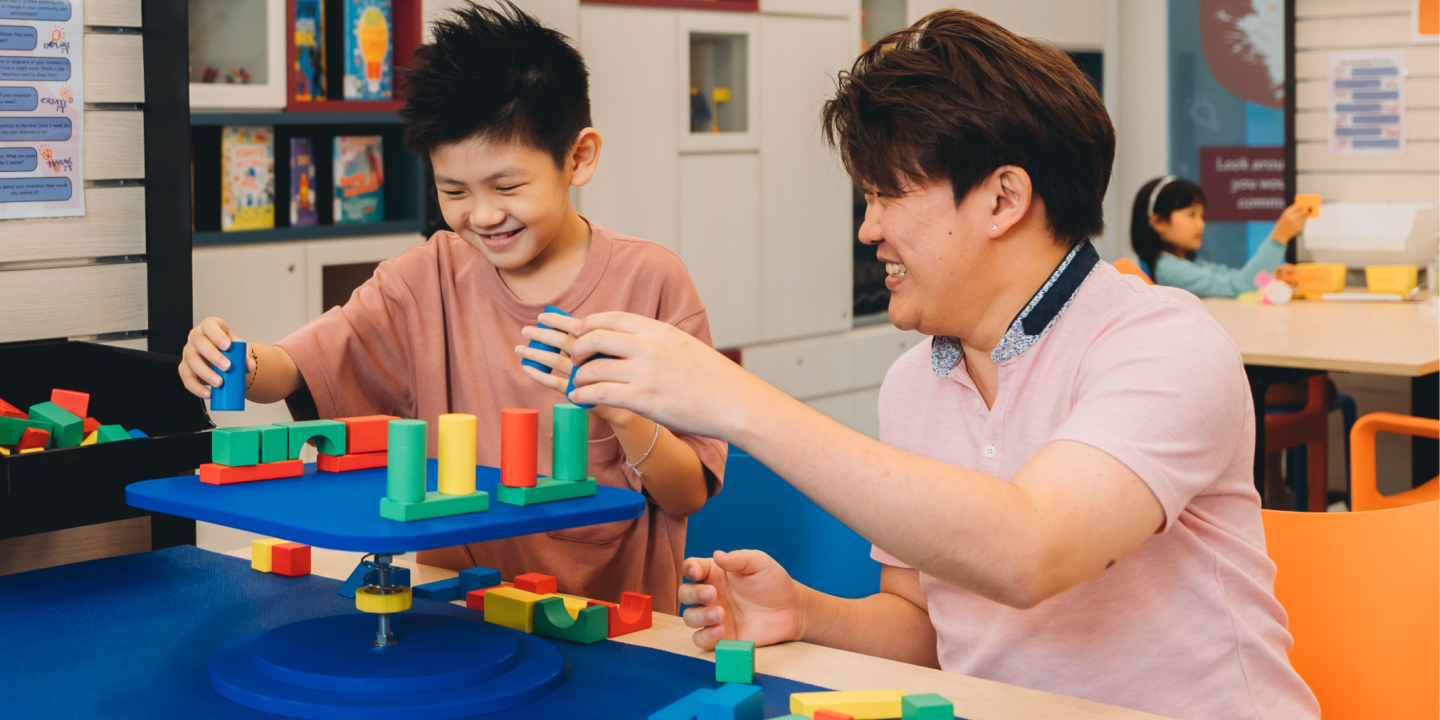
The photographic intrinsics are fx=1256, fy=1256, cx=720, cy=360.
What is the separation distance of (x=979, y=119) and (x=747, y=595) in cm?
52

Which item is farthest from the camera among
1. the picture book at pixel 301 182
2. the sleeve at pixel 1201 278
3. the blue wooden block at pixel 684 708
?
the sleeve at pixel 1201 278

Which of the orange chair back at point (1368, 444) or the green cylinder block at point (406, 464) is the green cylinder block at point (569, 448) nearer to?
the green cylinder block at point (406, 464)

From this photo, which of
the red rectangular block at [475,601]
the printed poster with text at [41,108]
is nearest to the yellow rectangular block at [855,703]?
the red rectangular block at [475,601]

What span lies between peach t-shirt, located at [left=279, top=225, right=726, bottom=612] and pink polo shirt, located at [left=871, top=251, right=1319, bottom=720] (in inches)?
18.4

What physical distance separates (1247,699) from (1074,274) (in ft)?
1.42

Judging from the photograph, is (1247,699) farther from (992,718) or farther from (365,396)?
(365,396)

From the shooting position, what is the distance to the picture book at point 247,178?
8.95 feet

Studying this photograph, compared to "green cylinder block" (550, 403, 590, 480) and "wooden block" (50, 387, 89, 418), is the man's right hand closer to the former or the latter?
"green cylinder block" (550, 403, 590, 480)

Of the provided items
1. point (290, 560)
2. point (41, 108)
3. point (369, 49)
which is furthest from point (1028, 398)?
point (369, 49)

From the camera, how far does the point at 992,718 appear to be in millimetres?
1061

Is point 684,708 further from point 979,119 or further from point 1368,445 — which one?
point 1368,445

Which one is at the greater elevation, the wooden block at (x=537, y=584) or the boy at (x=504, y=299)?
the boy at (x=504, y=299)

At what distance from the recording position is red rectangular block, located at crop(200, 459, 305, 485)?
1.21 metres

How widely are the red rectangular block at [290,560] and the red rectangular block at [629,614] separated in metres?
0.40
